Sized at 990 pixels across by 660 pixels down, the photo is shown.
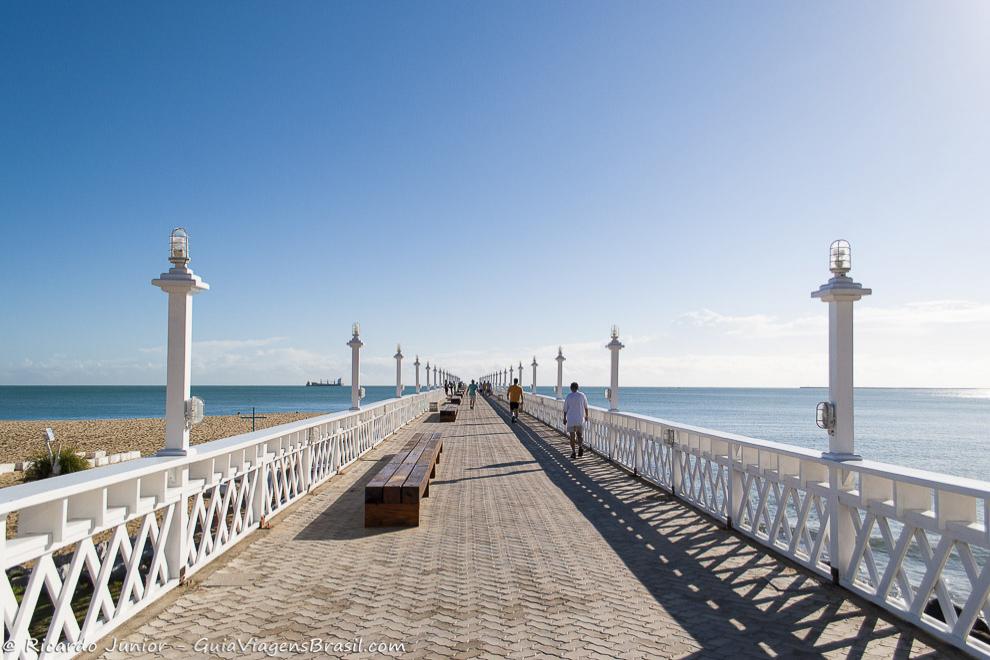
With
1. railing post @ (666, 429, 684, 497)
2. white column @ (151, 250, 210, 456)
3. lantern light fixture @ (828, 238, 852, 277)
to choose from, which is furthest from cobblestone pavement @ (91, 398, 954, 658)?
lantern light fixture @ (828, 238, 852, 277)

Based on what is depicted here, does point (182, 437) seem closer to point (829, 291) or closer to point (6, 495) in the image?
point (6, 495)

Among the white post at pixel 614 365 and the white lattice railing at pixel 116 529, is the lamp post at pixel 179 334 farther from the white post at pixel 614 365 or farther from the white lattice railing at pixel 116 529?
the white post at pixel 614 365

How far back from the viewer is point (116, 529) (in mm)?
3951

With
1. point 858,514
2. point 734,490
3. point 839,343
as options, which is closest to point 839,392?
point 839,343

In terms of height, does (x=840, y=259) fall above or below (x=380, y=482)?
above

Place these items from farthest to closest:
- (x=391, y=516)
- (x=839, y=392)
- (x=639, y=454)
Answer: (x=639, y=454) < (x=391, y=516) < (x=839, y=392)

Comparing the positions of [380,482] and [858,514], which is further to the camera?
[380,482]

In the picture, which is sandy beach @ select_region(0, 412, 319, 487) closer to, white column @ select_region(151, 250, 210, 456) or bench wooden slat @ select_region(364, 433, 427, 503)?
bench wooden slat @ select_region(364, 433, 427, 503)

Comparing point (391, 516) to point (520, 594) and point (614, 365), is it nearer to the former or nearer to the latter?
point (520, 594)

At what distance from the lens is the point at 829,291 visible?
534 cm

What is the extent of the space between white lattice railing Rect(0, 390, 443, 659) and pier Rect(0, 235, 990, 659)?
2cm

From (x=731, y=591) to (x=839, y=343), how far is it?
7.07ft

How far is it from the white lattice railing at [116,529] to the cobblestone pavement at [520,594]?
0.20 m

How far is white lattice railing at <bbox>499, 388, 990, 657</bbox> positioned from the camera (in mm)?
3730
